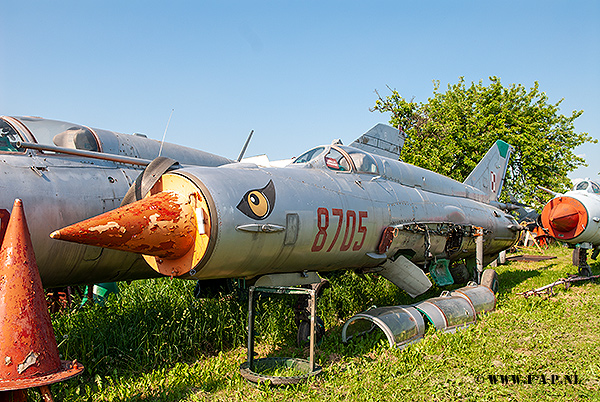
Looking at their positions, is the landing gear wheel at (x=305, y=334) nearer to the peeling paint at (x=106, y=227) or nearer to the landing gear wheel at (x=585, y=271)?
the peeling paint at (x=106, y=227)

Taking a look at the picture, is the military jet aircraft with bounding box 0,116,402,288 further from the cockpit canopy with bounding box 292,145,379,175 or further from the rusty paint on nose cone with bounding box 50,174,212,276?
the cockpit canopy with bounding box 292,145,379,175

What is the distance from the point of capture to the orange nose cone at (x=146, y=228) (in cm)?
386

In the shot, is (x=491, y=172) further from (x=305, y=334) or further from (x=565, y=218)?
(x=305, y=334)

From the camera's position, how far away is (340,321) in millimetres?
8211

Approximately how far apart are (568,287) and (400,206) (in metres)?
6.48

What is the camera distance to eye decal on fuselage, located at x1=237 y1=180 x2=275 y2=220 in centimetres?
466

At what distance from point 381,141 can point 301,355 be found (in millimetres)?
5113

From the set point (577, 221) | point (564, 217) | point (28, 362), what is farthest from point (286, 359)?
point (577, 221)

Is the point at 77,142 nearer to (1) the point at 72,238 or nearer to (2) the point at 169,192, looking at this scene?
(2) the point at 169,192

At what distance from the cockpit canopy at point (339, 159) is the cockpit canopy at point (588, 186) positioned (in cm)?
924

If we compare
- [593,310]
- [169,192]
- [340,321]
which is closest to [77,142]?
[169,192]

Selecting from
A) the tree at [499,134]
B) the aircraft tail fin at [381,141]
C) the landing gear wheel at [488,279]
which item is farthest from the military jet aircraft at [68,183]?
the tree at [499,134]

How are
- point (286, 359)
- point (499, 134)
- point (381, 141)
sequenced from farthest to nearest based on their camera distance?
point (499, 134), point (381, 141), point (286, 359)

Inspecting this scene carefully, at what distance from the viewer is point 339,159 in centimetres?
692
